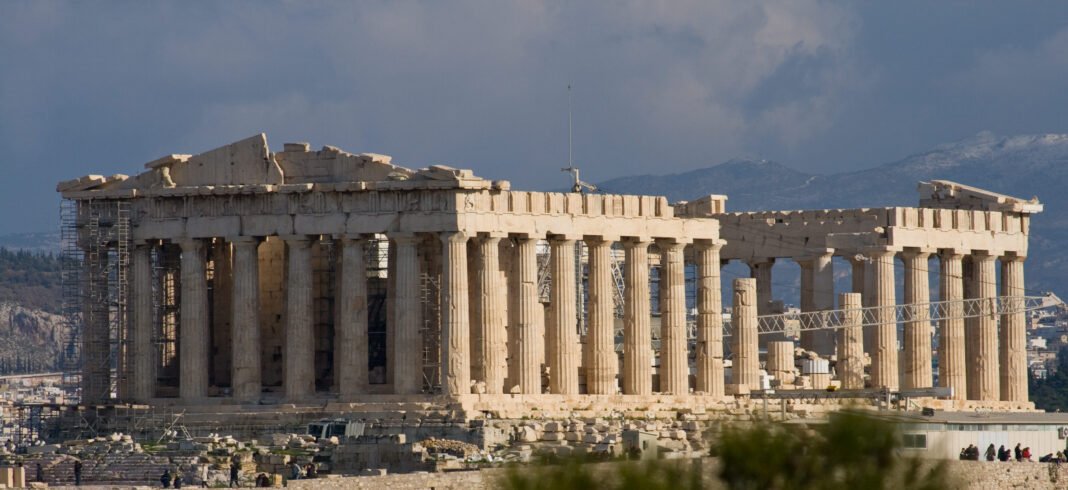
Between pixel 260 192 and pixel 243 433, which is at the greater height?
pixel 260 192

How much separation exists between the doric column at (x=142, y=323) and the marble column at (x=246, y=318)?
3478 millimetres

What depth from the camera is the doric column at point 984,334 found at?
129750 millimetres

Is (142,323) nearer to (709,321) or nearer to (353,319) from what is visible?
(353,319)

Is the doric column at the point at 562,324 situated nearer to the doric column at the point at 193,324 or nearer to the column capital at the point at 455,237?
the column capital at the point at 455,237

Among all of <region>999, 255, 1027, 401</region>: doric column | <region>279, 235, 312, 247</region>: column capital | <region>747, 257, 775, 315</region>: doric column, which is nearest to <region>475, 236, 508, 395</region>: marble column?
<region>279, 235, 312, 247</region>: column capital

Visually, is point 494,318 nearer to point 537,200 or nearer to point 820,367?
point 537,200

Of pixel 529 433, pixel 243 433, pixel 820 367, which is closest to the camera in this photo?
pixel 529 433

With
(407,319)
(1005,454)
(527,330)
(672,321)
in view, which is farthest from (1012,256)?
(1005,454)

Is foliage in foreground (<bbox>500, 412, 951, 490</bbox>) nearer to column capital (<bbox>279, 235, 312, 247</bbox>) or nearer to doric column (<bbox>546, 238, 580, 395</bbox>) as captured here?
column capital (<bbox>279, 235, 312, 247</bbox>)

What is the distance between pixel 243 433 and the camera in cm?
10775

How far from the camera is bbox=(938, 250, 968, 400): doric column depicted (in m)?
128

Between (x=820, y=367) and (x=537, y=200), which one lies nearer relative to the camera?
(x=537, y=200)

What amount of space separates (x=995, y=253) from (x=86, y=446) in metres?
42.9

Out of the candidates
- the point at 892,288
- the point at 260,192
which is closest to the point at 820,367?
the point at 892,288
